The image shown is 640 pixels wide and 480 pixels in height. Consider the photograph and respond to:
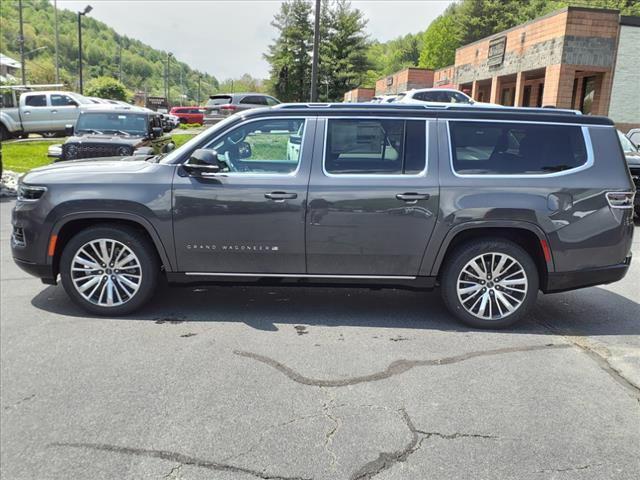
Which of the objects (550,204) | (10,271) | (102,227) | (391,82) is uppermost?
(391,82)

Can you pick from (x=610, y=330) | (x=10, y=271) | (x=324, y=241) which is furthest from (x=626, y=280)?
(x=10, y=271)

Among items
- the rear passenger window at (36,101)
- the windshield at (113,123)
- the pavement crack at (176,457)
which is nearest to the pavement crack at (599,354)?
the pavement crack at (176,457)

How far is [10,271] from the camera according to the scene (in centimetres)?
657

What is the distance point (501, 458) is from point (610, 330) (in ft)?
8.52

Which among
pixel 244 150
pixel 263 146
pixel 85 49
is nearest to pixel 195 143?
pixel 244 150

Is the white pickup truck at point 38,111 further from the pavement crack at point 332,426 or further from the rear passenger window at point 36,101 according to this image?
the pavement crack at point 332,426

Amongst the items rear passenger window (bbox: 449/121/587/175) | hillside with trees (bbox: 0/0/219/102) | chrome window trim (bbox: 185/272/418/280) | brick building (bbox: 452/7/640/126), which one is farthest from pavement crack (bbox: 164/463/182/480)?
hillside with trees (bbox: 0/0/219/102)

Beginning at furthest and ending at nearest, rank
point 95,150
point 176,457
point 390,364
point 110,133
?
point 110,133 → point 95,150 → point 390,364 → point 176,457

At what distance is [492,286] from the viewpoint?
4.88 meters

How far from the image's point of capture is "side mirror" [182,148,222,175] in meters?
4.59

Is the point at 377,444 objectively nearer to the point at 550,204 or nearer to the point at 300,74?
the point at 550,204

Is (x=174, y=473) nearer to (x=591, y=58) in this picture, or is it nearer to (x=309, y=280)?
(x=309, y=280)

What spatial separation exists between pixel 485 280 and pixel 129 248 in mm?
3066

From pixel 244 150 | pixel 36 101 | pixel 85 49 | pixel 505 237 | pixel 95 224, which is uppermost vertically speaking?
pixel 85 49
